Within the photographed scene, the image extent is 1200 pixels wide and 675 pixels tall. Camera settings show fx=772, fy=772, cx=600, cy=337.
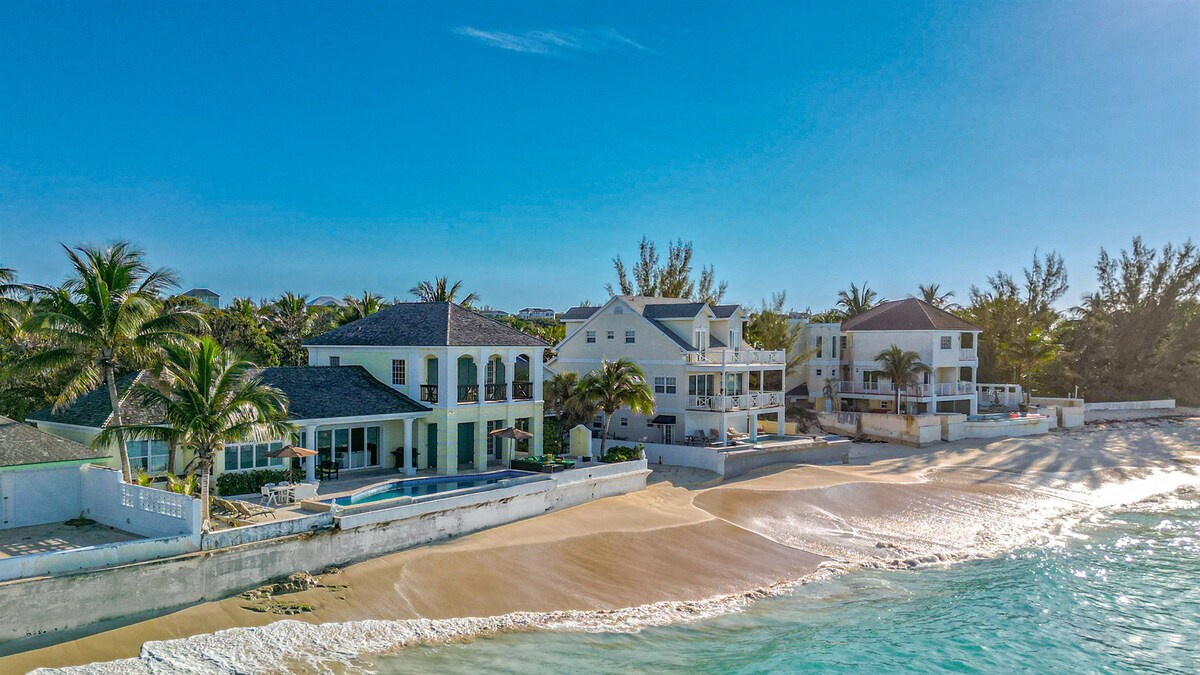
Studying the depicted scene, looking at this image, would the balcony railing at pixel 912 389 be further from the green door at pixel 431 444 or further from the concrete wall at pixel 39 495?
the concrete wall at pixel 39 495

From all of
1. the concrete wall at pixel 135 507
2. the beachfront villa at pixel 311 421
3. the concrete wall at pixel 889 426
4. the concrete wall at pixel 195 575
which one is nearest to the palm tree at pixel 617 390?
the beachfront villa at pixel 311 421

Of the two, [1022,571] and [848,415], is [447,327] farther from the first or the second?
[848,415]

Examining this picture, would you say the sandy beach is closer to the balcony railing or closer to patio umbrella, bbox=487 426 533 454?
patio umbrella, bbox=487 426 533 454

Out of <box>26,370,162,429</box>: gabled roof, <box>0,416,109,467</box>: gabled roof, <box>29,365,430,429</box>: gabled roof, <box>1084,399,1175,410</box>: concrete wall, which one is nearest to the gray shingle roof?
<box>29,365,430,429</box>: gabled roof

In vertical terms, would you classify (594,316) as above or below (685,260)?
below

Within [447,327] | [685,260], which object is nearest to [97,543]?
[447,327]

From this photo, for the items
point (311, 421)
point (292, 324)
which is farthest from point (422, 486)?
point (292, 324)
